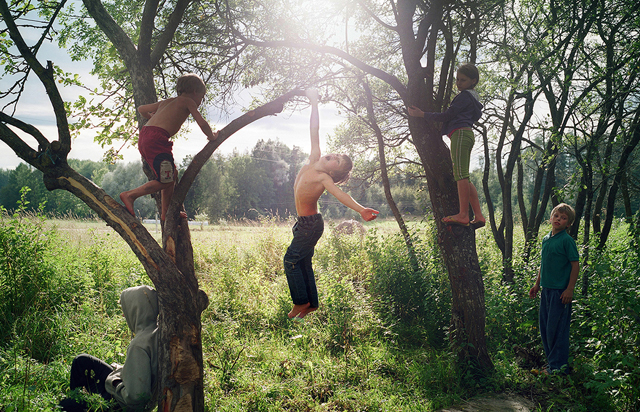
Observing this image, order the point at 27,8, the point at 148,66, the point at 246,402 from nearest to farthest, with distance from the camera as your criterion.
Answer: the point at 148,66 < the point at 246,402 < the point at 27,8

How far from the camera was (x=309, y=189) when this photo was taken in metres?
3.27

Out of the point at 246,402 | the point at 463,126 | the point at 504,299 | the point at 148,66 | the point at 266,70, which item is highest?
the point at 266,70

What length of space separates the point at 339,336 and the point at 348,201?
3.36 metres

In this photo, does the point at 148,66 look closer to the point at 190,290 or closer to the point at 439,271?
the point at 190,290

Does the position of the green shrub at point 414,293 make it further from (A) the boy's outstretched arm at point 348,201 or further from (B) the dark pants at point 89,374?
(B) the dark pants at point 89,374

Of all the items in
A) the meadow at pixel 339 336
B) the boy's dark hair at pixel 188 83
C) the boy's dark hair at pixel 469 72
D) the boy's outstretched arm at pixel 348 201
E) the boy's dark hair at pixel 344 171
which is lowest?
the meadow at pixel 339 336

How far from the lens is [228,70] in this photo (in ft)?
20.7

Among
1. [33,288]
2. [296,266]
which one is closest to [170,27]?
[296,266]

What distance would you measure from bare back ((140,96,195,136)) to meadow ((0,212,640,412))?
2421 millimetres

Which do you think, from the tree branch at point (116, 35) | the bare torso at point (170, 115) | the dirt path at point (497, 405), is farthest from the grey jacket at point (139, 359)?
the dirt path at point (497, 405)

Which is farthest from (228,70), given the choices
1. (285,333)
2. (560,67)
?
(560,67)

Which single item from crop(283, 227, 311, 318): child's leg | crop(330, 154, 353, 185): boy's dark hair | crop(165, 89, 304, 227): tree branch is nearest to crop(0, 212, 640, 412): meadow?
crop(283, 227, 311, 318): child's leg

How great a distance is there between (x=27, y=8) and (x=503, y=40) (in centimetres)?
847

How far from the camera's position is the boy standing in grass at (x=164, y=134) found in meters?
3.12
